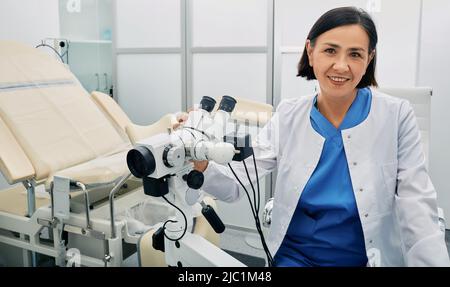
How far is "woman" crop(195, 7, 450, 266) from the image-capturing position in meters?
1.06

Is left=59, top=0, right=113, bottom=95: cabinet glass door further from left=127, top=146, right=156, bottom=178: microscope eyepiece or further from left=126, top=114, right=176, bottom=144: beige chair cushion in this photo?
left=127, top=146, right=156, bottom=178: microscope eyepiece

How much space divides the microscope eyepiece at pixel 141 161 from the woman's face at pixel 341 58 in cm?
53

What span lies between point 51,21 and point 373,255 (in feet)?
8.31

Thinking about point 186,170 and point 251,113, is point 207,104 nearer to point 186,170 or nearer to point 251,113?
point 186,170

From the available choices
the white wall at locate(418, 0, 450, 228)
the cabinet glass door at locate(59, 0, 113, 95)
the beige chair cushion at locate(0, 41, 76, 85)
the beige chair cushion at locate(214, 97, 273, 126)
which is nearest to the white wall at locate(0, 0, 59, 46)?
the cabinet glass door at locate(59, 0, 113, 95)

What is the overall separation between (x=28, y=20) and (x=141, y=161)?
2202 mm

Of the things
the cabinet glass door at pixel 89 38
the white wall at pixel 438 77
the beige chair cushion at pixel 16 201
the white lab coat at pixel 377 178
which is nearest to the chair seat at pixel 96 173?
the beige chair cushion at pixel 16 201

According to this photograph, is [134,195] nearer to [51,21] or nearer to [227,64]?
[227,64]

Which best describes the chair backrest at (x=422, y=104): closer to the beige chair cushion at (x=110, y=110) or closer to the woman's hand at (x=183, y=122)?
the woman's hand at (x=183, y=122)

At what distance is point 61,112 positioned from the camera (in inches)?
78.5

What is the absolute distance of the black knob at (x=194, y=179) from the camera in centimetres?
95

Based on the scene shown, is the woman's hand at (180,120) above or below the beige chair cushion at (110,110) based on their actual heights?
above

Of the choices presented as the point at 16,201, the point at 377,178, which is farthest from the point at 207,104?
the point at 16,201
